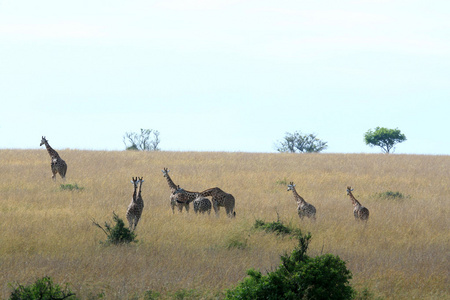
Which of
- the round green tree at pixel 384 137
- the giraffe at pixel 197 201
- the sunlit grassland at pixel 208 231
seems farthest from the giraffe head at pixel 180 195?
the round green tree at pixel 384 137

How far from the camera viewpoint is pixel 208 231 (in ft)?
40.4

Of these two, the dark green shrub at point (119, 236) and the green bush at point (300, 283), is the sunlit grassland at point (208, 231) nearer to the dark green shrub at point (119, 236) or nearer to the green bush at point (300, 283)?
the dark green shrub at point (119, 236)

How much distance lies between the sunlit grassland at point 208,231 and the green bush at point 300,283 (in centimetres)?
116

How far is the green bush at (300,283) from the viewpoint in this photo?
6.37 metres

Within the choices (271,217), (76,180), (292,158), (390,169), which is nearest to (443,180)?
(390,169)

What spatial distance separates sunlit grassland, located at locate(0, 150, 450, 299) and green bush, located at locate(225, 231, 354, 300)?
1.16 metres

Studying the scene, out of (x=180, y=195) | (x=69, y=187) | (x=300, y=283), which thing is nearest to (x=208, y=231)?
(x=180, y=195)

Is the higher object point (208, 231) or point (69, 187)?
point (69, 187)

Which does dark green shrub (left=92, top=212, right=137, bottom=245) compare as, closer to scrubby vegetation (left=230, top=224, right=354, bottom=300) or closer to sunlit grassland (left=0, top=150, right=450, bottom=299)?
sunlit grassland (left=0, top=150, right=450, bottom=299)

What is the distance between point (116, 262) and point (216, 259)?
172 cm

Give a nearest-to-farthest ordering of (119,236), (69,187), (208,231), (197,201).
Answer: (119,236)
(208,231)
(197,201)
(69,187)

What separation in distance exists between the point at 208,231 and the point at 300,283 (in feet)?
19.6

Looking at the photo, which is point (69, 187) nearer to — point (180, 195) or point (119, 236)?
point (180, 195)

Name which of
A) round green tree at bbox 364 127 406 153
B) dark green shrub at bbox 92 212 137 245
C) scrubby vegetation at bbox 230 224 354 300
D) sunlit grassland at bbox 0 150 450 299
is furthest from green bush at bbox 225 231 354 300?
round green tree at bbox 364 127 406 153
